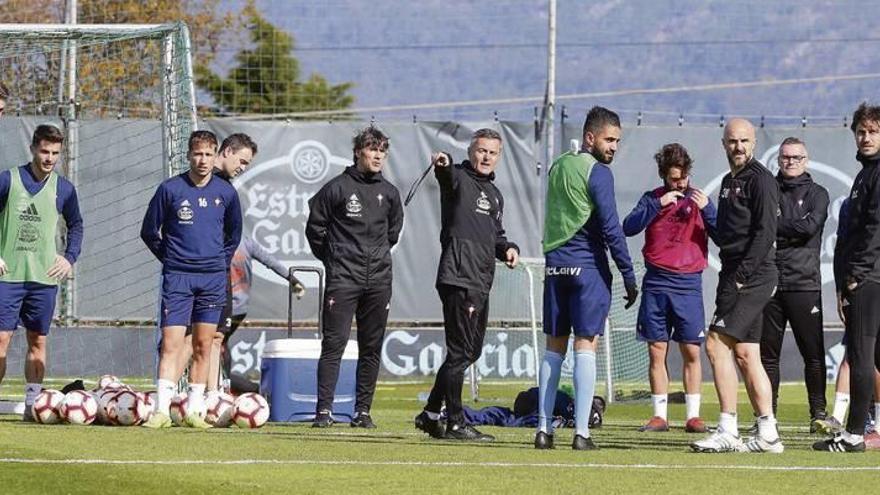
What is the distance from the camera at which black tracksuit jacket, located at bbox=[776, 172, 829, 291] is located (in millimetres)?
13102

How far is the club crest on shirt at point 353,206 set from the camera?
42.6 feet

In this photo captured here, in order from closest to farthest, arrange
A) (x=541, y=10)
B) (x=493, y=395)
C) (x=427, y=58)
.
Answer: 1. (x=493, y=395)
2. (x=541, y=10)
3. (x=427, y=58)

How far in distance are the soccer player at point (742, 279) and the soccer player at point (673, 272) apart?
265cm

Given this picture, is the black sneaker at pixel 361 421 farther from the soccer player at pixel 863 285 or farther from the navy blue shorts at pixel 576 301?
the soccer player at pixel 863 285

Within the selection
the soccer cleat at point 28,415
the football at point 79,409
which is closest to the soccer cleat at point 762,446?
the football at point 79,409

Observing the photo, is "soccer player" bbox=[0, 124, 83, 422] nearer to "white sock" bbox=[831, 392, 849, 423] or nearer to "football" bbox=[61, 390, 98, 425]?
"football" bbox=[61, 390, 98, 425]

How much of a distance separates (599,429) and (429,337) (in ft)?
27.5

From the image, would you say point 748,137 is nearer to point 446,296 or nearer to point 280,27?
point 446,296

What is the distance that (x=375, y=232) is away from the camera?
13.1 meters

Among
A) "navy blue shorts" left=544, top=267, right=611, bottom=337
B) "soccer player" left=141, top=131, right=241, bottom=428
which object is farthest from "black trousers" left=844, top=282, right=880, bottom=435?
"soccer player" left=141, top=131, right=241, bottom=428

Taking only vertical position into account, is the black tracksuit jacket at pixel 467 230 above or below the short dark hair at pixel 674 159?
below

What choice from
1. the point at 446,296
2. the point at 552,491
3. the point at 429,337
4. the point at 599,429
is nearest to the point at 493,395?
the point at 429,337

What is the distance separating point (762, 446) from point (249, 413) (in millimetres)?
3874

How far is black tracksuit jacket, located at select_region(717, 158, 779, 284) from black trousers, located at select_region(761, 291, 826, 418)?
8.41ft
